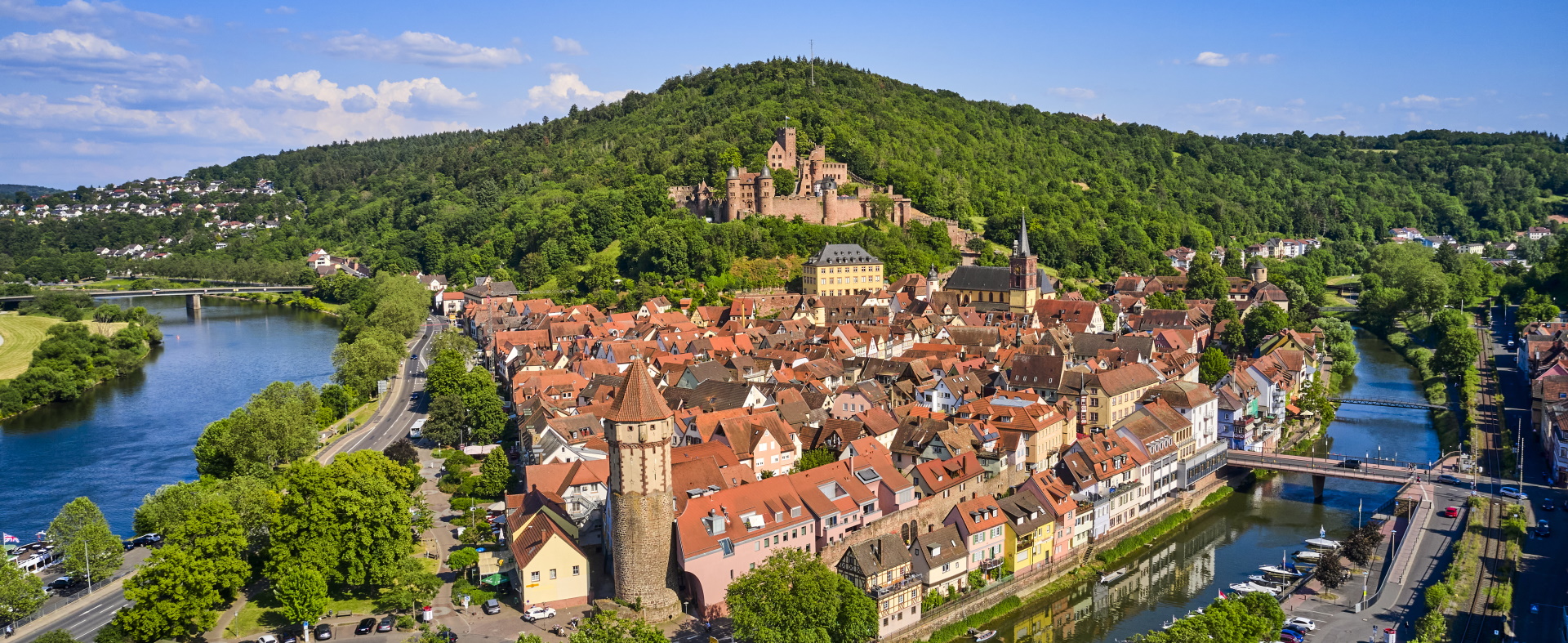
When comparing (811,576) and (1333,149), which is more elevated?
(1333,149)

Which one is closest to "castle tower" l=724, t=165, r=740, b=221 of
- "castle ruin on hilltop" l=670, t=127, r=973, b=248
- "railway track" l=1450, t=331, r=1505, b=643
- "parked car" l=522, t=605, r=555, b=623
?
"castle ruin on hilltop" l=670, t=127, r=973, b=248

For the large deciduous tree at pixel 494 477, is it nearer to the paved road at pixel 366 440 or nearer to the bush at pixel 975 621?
the paved road at pixel 366 440

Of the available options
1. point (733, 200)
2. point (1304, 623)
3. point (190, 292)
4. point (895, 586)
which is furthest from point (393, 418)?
point (190, 292)

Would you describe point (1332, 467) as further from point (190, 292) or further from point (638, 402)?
point (190, 292)

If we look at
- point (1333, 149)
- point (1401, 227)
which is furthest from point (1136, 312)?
point (1333, 149)

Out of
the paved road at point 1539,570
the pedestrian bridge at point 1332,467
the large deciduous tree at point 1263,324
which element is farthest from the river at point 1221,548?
the large deciduous tree at point 1263,324

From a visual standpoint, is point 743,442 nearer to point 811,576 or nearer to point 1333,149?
point 811,576
